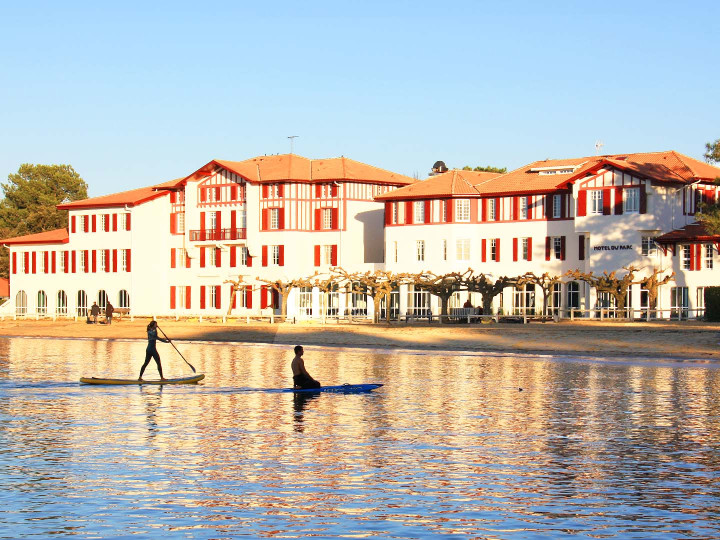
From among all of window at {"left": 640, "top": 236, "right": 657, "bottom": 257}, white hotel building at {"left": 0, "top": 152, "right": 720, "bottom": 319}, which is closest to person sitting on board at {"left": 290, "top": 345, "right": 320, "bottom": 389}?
white hotel building at {"left": 0, "top": 152, "right": 720, "bottom": 319}

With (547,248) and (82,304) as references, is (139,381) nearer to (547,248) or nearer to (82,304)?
(547,248)

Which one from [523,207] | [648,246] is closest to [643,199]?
[648,246]

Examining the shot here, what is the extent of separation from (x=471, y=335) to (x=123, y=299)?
39.6 metres

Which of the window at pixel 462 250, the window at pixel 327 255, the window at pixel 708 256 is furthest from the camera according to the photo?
the window at pixel 327 255

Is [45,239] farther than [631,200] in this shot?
Yes

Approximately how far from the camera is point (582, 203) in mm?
75938

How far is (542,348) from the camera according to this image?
181 feet

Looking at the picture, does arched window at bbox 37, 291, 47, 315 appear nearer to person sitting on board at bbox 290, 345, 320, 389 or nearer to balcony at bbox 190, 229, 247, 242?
balcony at bbox 190, 229, 247, 242

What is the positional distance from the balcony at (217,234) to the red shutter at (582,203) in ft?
86.3

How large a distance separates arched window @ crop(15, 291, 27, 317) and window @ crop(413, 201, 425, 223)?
36090 mm

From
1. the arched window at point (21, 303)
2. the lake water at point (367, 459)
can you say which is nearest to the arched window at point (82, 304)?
the arched window at point (21, 303)

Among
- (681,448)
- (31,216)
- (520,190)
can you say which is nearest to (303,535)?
(681,448)

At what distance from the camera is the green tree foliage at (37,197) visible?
392 ft

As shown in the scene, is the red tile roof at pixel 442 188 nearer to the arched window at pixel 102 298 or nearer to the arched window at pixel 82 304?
the arched window at pixel 102 298
